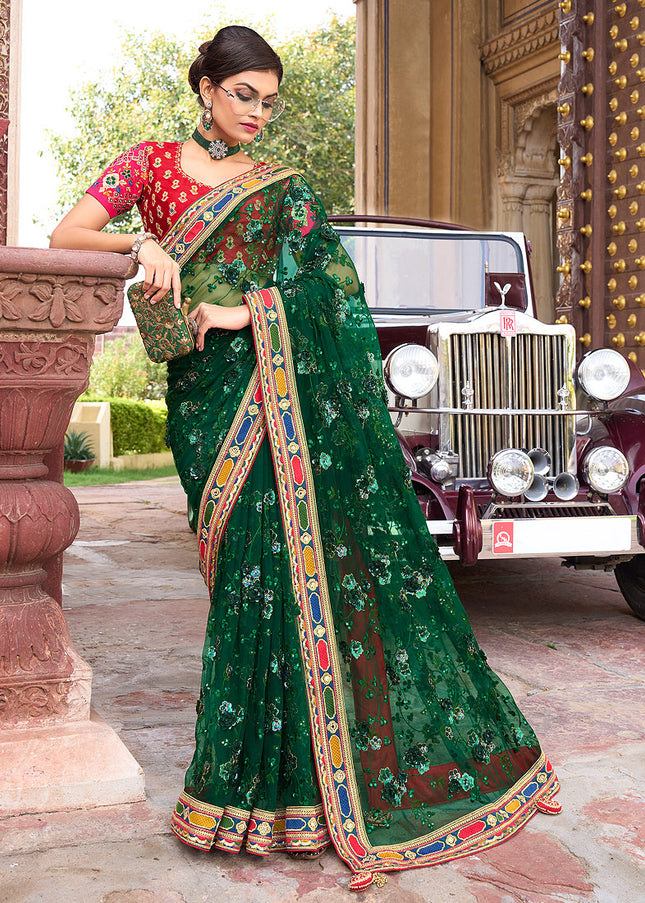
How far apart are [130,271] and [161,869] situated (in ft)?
4.06

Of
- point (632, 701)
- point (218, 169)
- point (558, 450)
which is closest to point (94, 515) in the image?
point (558, 450)

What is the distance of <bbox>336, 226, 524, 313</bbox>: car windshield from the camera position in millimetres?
4930

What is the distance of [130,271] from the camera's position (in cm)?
210

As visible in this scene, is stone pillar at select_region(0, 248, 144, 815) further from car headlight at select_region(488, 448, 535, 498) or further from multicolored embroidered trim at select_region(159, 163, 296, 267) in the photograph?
car headlight at select_region(488, 448, 535, 498)

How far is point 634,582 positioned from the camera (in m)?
4.30

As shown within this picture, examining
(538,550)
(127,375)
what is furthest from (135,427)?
(538,550)

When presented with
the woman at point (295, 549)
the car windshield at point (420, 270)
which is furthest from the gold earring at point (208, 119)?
the car windshield at point (420, 270)

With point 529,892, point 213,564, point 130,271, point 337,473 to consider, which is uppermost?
point 130,271

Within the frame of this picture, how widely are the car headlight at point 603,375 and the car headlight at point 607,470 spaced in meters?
0.29

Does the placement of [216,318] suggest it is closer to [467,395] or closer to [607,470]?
[467,395]

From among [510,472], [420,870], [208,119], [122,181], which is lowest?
[420,870]

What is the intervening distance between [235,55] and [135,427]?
15.1 m

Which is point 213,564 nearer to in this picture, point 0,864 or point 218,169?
point 0,864

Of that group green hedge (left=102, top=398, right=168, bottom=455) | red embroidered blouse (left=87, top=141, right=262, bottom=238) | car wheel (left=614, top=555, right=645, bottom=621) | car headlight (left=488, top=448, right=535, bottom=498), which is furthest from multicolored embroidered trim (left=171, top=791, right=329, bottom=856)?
green hedge (left=102, top=398, right=168, bottom=455)
